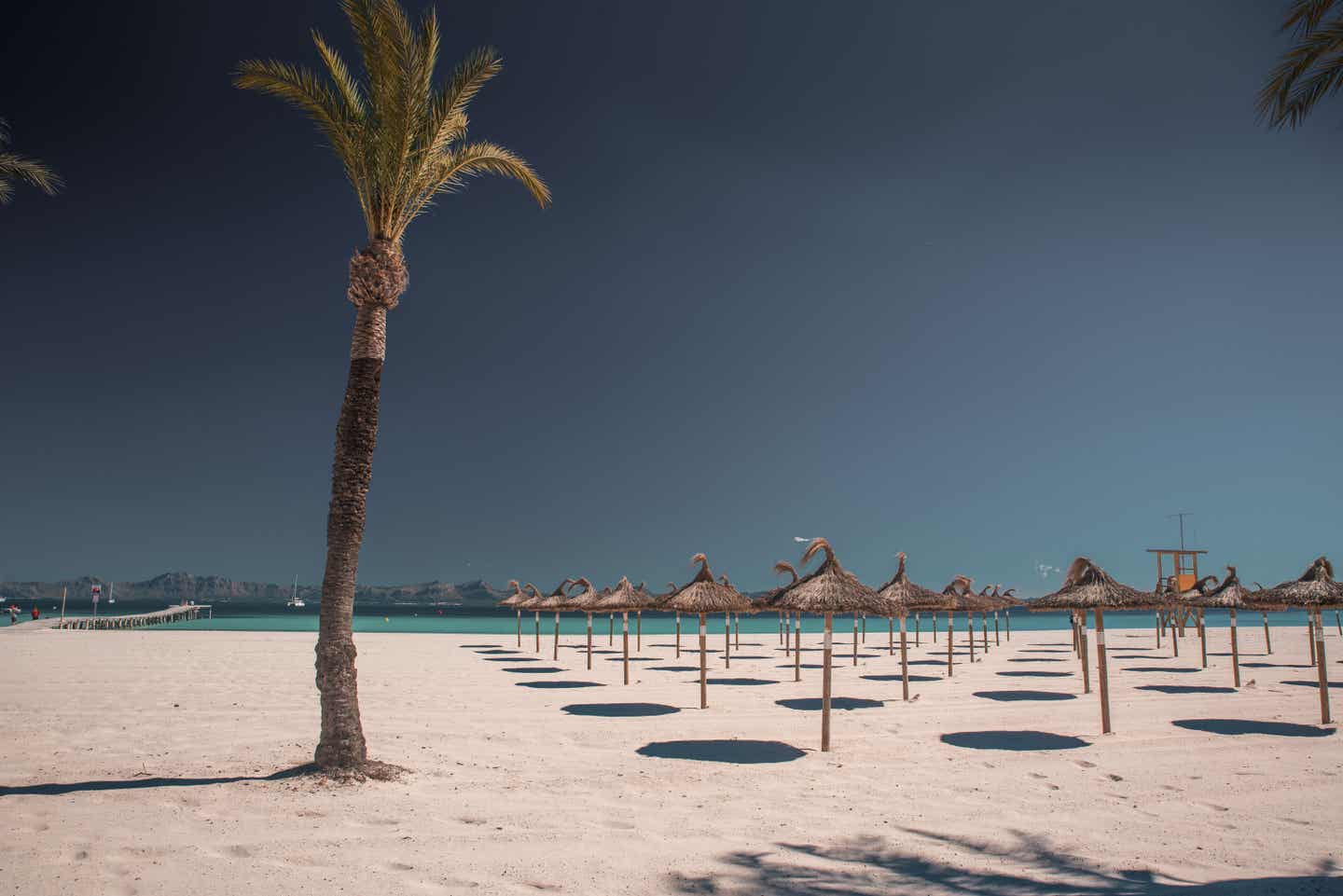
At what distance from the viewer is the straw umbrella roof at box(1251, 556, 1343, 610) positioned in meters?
15.7

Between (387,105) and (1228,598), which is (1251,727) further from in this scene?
(387,105)

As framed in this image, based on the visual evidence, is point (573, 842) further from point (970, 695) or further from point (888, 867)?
point (970, 695)

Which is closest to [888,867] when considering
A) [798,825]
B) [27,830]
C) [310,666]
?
[798,825]

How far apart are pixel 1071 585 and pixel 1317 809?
6.51 metres

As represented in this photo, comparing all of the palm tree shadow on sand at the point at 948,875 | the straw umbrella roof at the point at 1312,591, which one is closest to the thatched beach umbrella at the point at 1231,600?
the straw umbrella roof at the point at 1312,591

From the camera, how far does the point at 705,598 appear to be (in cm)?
1855

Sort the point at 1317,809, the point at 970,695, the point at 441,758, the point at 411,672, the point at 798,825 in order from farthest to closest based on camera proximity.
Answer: the point at 411,672 → the point at 970,695 → the point at 441,758 → the point at 1317,809 → the point at 798,825

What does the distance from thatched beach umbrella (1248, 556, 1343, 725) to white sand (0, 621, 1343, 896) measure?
137cm

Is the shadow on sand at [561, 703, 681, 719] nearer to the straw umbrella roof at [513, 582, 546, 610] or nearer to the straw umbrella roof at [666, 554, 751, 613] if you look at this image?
the straw umbrella roof at [666, 554, 751, 613]

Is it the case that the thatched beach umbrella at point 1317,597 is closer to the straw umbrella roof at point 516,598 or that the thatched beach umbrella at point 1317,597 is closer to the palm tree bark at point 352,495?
the palm tree bark at point 352,495

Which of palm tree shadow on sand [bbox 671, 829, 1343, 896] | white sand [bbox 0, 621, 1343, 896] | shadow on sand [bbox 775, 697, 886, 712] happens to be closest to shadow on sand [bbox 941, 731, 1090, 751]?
white sand [bbox 0, 621, 1343, 896]

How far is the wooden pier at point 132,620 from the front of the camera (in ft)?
185

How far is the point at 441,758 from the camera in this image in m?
12.2

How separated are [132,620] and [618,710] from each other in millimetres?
64456
